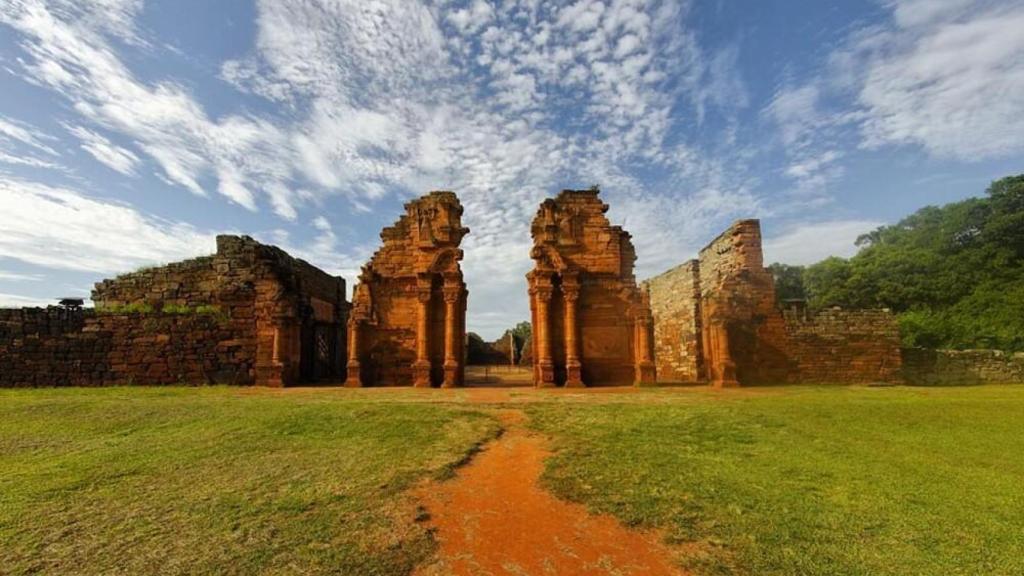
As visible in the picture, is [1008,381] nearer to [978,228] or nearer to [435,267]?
[435,267]

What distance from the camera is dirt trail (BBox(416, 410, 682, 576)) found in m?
3.23

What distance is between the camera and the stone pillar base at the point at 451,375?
46.6 ft

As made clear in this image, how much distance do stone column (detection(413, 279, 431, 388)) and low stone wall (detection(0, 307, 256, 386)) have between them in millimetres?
5527

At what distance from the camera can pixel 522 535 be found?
3.73 m

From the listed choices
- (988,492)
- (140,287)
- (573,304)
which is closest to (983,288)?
(573,304)

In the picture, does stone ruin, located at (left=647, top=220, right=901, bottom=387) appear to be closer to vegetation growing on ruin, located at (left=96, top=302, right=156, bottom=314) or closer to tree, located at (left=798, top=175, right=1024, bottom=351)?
tree, located at (left=798, top=175, right=1024, bottom=351)

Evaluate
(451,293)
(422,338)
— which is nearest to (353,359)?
(422,338)

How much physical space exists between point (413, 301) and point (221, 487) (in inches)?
451

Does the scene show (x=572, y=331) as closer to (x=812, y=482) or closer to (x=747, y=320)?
(x=747, y=320)

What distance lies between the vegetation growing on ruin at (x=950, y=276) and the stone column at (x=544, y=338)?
1031 inches

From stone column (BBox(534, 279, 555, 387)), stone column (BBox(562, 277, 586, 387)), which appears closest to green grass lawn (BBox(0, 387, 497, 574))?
stone column (BBox(534, 279, 555, 387))

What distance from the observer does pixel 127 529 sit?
140 inches

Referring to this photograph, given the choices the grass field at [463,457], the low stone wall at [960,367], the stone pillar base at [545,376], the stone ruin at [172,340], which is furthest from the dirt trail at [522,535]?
the low stone wall at [960,367]

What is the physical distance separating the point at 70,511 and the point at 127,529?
81cm
